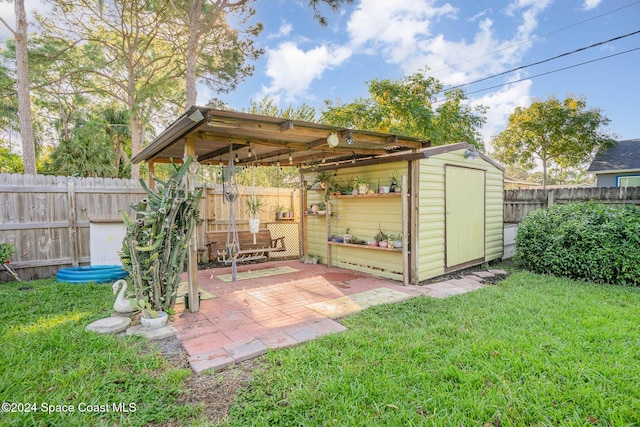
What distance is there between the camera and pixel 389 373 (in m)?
2.25

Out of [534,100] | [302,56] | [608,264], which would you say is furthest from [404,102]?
[608,264]

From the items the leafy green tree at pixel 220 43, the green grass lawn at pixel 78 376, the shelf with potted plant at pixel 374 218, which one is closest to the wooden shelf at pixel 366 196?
the shelf with potted plant at pixel 374 218

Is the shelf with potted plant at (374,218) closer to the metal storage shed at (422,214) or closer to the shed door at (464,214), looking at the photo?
the metal storage shed at (422,214)

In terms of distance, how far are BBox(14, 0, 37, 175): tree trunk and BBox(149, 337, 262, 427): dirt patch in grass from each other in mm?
6955

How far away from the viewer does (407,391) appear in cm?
205

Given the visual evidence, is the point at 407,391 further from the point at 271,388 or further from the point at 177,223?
the point at 177,223

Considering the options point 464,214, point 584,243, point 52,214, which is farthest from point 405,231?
point 52,214

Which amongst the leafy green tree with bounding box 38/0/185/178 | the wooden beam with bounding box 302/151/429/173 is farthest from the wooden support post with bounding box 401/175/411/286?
the leafy green tree with bounding box 38/0/185/178

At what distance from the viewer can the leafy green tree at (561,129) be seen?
488 inches

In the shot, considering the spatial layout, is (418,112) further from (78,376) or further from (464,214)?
(78,376)

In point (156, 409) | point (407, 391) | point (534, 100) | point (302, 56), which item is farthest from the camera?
point (534, 100)

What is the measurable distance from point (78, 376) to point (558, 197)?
26.9ft

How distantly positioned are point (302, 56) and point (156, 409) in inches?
468

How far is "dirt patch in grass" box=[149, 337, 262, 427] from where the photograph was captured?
1919mm
